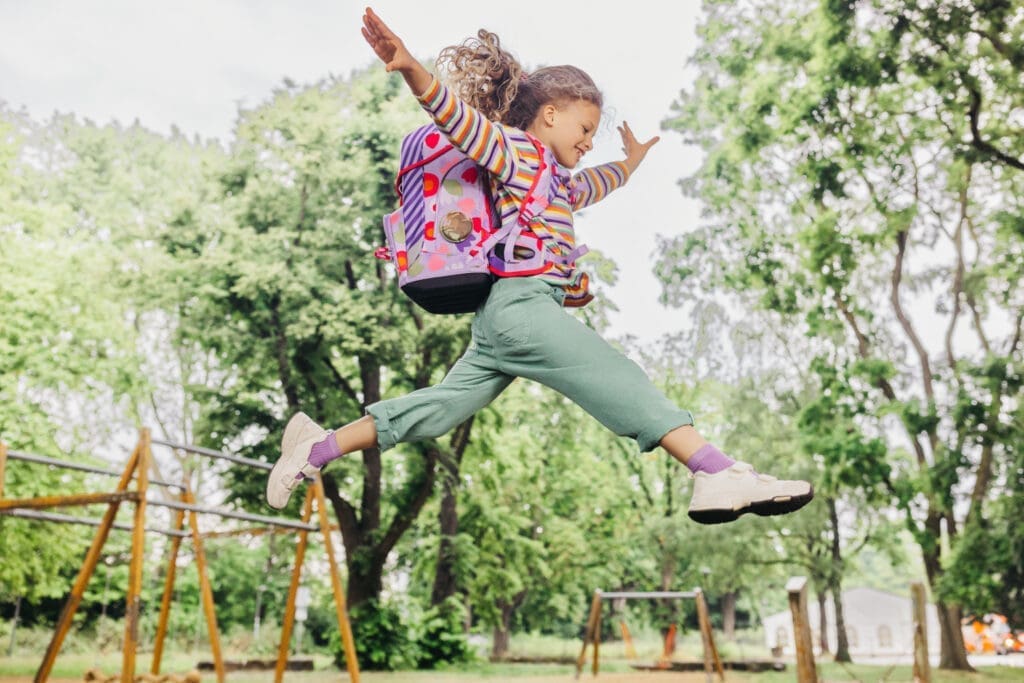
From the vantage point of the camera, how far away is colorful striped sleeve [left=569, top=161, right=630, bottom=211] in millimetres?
2514

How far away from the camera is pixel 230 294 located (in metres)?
14.8

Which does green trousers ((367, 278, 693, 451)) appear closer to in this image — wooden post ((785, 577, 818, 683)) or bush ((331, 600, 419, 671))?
wooden post ((785, 577, 818, 683))

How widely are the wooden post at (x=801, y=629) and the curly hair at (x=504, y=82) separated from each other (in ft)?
9.99

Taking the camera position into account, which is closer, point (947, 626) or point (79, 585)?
point (79, 585)

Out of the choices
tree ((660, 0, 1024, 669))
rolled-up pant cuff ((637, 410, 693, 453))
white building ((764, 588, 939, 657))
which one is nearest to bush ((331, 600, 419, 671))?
tree ((660, 0, 1024, 669))

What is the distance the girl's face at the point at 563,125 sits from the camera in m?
2.24

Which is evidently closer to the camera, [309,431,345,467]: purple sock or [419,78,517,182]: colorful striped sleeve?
[419,78,517,182]: colorful striped sleeve

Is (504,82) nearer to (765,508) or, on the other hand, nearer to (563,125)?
(563,125)

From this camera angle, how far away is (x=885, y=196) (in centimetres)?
1334

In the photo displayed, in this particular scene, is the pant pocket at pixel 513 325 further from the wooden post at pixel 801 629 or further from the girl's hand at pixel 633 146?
the wooden post at pixel 801 629

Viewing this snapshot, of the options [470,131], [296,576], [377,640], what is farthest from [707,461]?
[377,640]

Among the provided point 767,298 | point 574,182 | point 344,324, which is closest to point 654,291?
point 767,298

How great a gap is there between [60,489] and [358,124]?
8314 mm

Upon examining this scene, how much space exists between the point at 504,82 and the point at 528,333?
63 centimetres
